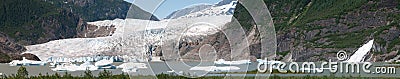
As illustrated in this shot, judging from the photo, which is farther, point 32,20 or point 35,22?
point 32,20

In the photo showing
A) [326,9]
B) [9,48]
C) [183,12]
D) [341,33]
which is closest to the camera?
[183,12]

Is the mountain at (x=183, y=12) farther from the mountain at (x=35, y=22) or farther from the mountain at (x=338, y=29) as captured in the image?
the mountain at (x=35, y=22)

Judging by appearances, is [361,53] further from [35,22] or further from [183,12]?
[35,22]

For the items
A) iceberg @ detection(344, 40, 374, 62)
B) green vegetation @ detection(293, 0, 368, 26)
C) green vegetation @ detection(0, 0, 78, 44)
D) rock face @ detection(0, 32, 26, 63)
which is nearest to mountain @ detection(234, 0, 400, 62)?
green vegetation @ detection(293, 0, 368, 26)

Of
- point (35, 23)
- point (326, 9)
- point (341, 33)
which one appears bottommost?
point (341, 33)

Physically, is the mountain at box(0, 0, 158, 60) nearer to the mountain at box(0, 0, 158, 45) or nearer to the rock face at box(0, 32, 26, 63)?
the mountain at box(0, 0, 158, 45)

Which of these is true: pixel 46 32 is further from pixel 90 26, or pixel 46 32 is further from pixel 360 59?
pixel 360 59

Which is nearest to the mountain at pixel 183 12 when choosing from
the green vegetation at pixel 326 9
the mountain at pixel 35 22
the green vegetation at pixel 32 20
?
the green vegetation at pixel 326 9

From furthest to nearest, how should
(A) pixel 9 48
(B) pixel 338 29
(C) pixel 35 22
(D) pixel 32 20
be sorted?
1. (D) pixel 32 20
2. (C) pixel 35 22
3. (A) pixel 9 48
4. (B) pixel 338 29

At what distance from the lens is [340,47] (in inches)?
2872

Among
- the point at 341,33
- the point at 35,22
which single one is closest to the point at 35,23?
the point at 35,22

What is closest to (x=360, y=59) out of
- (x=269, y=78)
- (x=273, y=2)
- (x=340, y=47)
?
(x=340, y=47)

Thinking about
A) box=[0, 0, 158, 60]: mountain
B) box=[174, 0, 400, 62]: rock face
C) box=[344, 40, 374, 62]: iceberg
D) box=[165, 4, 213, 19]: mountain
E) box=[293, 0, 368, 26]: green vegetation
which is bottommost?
box=[165, 4, 213, 19]: mountain

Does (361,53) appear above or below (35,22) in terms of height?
below
